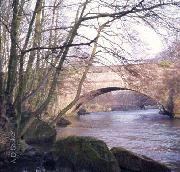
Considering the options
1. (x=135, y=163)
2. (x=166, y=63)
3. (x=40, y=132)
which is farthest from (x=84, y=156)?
(x=166, y=63)

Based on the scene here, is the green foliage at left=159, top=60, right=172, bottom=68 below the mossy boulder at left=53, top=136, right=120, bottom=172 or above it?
above

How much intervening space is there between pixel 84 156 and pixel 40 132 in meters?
6.68

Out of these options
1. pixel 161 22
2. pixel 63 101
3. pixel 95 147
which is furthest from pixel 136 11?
pixel 63 101

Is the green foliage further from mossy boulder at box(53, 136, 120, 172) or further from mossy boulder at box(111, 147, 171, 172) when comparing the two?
mossy boulder at box(53, 136, 120, 172)

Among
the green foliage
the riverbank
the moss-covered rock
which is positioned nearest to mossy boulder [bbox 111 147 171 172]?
the riverbank

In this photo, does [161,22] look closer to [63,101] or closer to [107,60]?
[107,60]

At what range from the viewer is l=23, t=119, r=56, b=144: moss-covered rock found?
1491 centimetres

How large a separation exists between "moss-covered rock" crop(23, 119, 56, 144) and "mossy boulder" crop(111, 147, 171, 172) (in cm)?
621

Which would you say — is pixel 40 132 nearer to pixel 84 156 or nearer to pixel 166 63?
pixel 84 156

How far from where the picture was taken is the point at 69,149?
894 centimetres

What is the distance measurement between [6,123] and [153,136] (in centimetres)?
901

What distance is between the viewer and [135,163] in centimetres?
890

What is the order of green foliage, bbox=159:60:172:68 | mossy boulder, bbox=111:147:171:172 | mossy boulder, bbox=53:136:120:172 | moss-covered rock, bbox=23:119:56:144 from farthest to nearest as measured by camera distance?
1. green foliage, bbox=159:60:172:68
2. moss-covered rock, bbox=23:119:56:144
3. mossy boulder, bbox=111:147:171:172
4. mossy boulder, bbox=53:136:120:172

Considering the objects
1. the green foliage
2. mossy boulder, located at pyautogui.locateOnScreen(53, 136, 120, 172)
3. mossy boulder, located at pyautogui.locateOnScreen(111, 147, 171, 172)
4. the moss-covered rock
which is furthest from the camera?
the green foliage
